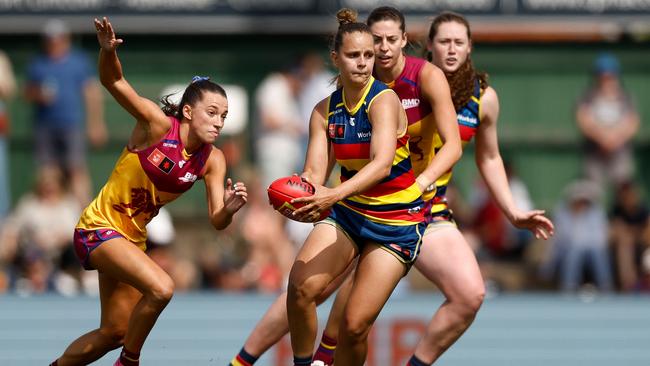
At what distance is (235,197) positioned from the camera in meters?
7.05

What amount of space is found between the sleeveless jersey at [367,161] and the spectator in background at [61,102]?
7629 millimetres

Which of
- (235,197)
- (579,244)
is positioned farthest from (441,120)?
(579,244)

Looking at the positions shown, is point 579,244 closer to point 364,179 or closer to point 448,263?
point 448,263

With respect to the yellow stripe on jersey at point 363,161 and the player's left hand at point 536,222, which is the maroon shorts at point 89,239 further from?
the player's left hand at point 536,222

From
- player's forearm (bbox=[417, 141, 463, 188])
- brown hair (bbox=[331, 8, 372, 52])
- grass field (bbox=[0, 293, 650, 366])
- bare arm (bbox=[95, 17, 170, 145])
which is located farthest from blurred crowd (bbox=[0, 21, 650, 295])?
brown hair (bbox=[331, 8, 372, 52])

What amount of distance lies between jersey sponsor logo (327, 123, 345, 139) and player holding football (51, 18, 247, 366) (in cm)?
53

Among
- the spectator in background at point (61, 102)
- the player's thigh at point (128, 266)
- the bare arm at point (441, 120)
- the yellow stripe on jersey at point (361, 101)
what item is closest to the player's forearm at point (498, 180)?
the bare arm at point (441, 120)

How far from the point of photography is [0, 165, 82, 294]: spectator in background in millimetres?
13688

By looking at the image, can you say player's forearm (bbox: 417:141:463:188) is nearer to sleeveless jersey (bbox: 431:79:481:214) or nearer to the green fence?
sleeveless jersey (bbox: 431:79:481:214)

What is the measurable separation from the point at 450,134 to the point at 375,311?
3.33 ft

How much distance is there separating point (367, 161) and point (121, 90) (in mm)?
1296

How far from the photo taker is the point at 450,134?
23.4 feet

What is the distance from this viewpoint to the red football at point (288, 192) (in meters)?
6.57

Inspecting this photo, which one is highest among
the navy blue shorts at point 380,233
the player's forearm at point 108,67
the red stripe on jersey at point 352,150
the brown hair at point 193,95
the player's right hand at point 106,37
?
the player's right hand at point 106,37
